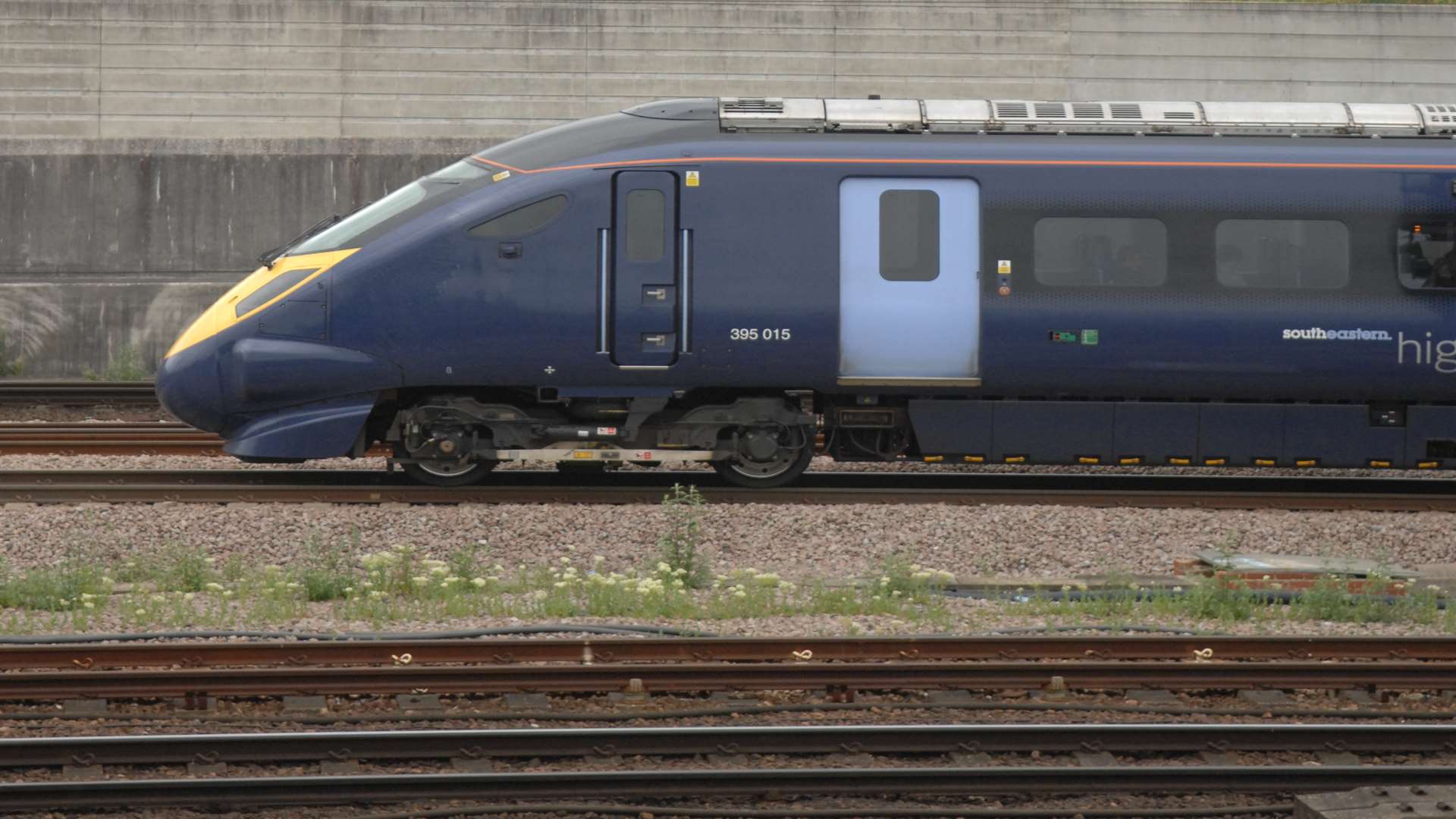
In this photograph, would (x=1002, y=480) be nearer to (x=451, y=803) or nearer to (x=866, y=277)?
→ (x=866, y=277)

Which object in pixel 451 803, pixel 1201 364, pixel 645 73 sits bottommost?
pixel 451 803

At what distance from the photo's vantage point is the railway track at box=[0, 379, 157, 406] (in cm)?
1820

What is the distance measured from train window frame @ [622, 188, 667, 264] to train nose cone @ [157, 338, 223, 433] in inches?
136

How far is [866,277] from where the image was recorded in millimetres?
12391

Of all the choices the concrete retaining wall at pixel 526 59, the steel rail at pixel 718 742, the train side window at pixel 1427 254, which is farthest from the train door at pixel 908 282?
the concrete retaining wall at pixel 526 59

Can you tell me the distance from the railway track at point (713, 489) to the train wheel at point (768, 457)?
207 millimetres

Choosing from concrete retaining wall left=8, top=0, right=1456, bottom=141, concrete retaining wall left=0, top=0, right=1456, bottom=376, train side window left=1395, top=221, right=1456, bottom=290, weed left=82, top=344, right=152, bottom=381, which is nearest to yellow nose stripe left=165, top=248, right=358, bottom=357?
train side window left=1395, top=221, right=1456, bottom=290

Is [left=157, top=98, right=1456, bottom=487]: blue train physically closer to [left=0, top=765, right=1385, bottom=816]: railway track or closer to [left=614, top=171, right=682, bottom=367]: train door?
[left=614, top=171, right=682, bottom=367]: train door

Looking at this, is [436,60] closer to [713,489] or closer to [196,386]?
[196,386]

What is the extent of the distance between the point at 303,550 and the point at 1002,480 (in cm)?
625

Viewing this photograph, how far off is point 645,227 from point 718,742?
6.44m

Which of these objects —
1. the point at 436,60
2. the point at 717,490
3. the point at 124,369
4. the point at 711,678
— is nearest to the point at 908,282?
the point at 717,490

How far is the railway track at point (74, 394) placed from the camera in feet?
59.7

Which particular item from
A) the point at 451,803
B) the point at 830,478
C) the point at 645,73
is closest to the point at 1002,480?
the point at 830,478
